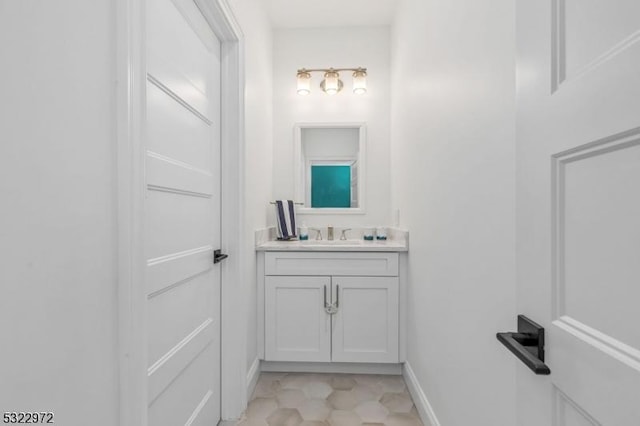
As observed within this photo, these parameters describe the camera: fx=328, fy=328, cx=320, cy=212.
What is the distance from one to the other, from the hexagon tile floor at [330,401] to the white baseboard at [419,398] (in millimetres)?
43

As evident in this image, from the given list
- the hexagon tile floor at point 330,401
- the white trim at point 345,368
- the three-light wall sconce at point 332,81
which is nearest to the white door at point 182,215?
the hexagon tile floor at point 330,401

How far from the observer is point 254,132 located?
2082 mm

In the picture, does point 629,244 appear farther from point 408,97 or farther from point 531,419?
point 408,97

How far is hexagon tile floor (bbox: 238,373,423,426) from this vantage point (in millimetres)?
1729

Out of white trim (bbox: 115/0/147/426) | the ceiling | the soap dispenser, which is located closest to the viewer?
white trim (bbox: 115/0/147/426)

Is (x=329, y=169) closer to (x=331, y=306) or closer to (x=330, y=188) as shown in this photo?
(x=330, y=188)

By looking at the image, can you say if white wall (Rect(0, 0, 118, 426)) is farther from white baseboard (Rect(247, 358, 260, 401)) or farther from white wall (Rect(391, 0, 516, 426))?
white baseboard (Rect(247, 358, 260, 401))

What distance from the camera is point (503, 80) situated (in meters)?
0.90

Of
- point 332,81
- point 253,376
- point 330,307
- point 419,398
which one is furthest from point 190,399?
point 332,81

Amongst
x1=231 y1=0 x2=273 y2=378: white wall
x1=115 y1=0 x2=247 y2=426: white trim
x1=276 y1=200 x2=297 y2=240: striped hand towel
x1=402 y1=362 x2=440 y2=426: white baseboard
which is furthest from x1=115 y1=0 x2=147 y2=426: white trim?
x1=276 y1=200 x2=297 y2=240: striped hand towel

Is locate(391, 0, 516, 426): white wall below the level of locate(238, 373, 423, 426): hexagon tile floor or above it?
above

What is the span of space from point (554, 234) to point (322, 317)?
1.84m

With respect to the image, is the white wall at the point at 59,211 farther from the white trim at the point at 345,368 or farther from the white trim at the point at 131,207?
the white trim at the point at 345,368

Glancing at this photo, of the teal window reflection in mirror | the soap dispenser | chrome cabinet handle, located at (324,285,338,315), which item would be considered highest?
the teal window reflection in mirror
